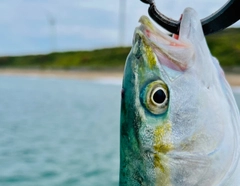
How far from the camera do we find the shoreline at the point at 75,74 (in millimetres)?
42875

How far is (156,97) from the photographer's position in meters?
1.80

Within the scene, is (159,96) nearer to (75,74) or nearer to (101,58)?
(101,58)

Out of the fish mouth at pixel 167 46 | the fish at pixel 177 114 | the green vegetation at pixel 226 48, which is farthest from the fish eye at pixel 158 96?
the green vegetation at pixel 226 48

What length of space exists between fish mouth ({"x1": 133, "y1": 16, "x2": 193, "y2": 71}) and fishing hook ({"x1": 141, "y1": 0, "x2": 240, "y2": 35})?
5cm

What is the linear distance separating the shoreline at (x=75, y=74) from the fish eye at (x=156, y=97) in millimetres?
39294

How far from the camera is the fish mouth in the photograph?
70.8 inches

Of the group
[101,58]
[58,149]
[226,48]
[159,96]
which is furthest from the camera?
[101,58]

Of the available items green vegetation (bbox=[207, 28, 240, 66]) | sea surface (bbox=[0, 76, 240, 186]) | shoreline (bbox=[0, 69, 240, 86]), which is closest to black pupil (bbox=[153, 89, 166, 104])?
sea surface (bbox=[0, 76, 240, 186])

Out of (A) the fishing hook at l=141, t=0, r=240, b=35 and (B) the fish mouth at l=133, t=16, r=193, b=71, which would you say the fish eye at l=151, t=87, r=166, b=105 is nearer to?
(B) the fish mouth at l=133, t=16, r=193, b=71

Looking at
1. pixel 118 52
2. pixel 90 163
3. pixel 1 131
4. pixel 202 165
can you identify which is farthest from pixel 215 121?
pixel 118 52

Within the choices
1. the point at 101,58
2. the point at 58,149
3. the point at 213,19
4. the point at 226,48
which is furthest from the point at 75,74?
the point at 213,19

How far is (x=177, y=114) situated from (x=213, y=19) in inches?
15.8

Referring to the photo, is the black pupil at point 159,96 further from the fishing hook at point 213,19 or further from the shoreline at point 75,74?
the shoreline at point 75,74

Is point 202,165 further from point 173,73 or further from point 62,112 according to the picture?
point 62,112
